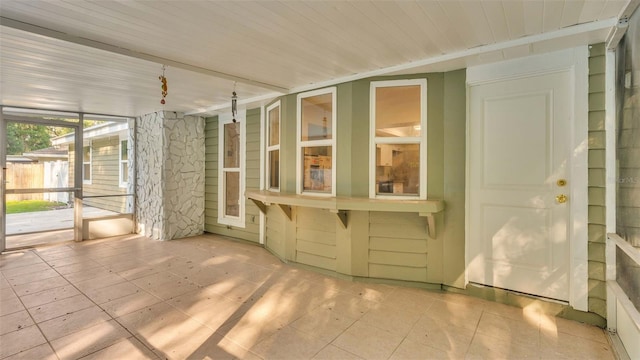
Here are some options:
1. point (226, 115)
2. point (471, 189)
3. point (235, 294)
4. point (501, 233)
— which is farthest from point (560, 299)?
point (226, 115)

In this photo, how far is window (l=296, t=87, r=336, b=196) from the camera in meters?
3.76

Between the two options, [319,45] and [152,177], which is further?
[152,177]

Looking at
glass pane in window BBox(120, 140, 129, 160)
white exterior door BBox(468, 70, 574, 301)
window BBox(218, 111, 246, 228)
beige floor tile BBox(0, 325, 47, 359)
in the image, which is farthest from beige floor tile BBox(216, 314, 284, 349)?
glass pane in window BBox(120, 140, 129, 160)

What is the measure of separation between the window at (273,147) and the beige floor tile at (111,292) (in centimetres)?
220

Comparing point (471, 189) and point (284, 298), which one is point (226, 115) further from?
point (471, 189)

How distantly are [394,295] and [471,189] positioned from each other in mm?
1360

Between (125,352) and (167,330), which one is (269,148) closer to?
(167,330)

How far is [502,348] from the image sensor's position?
220 centimetres

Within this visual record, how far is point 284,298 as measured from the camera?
304 centimetres

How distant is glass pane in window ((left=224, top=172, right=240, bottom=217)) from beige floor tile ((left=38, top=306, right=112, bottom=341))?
2997 mm

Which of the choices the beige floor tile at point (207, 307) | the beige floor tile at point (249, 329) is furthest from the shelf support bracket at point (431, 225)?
the beige floor tile at point (207, 307)

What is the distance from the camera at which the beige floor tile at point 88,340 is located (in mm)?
2141

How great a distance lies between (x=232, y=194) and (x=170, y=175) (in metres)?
1.21

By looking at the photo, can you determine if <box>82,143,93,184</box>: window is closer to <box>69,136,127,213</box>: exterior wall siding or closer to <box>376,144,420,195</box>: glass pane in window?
<box>69,136,127,213</box>: exterior wall siding
